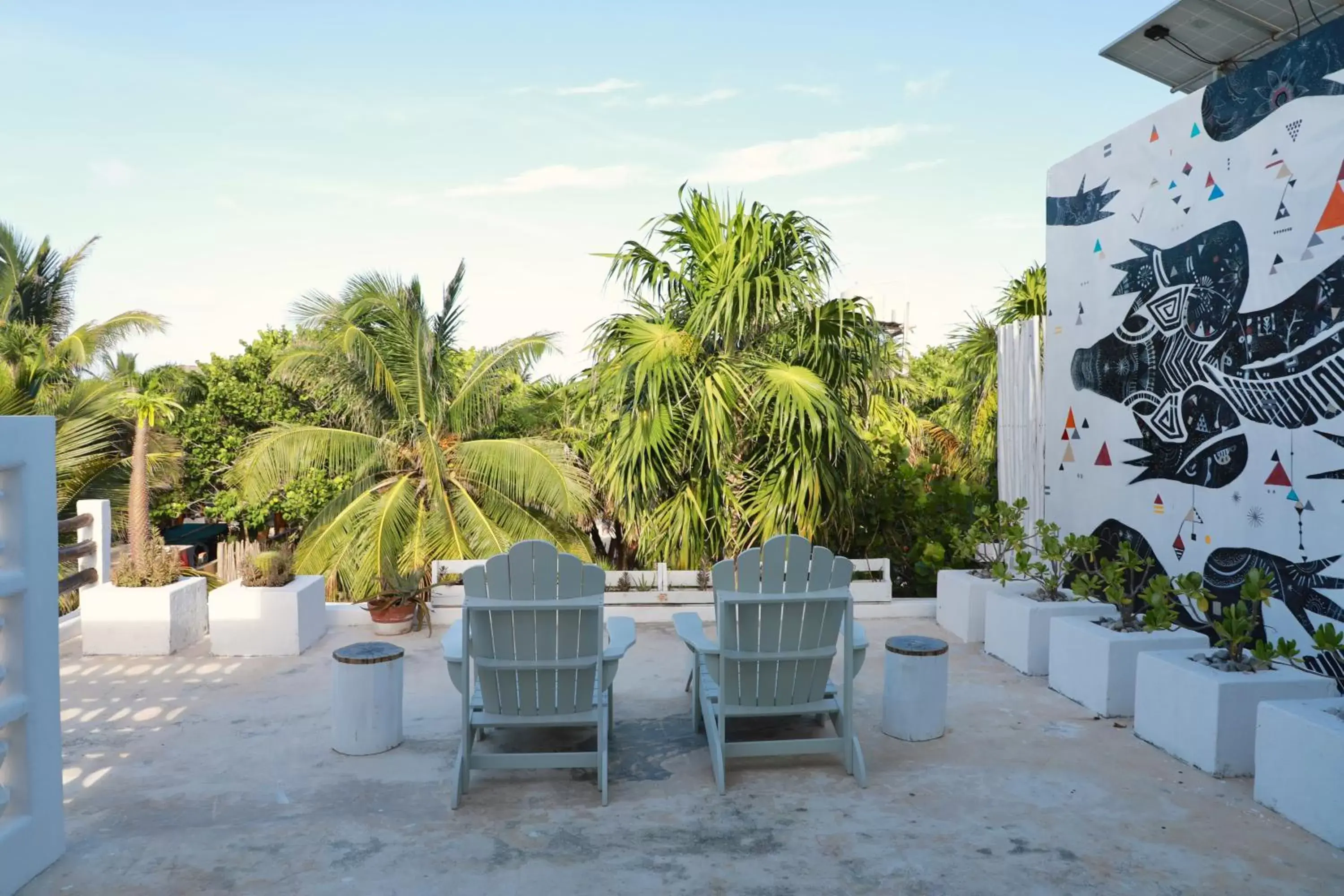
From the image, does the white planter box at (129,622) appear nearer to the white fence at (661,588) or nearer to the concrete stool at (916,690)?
the white fence at (661,588)

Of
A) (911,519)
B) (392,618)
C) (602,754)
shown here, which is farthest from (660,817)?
(911,519)

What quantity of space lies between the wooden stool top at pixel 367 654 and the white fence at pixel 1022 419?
491 cm

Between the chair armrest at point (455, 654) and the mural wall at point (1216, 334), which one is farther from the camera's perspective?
the mural wall at point (1216, 334)

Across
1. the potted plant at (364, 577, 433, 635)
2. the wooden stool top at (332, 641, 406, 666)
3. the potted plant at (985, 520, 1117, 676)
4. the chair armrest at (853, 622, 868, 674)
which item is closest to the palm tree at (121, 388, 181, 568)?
the potted plant at (364, 577, 433, 635)

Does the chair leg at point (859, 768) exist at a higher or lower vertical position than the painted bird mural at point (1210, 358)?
lower

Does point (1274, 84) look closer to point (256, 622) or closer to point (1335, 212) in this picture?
point (1335, 212)

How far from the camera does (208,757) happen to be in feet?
14.6

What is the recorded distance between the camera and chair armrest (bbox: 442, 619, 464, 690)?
4.12 m

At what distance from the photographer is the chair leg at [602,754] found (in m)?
3.88

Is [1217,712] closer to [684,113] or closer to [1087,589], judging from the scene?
[1087,589]

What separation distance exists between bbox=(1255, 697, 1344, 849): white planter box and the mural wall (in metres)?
1.30

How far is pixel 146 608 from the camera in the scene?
6.45m

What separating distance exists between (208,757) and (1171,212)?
20.0 ft

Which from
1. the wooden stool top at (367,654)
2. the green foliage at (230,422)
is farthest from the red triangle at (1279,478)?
the green foliage at (230,422)
